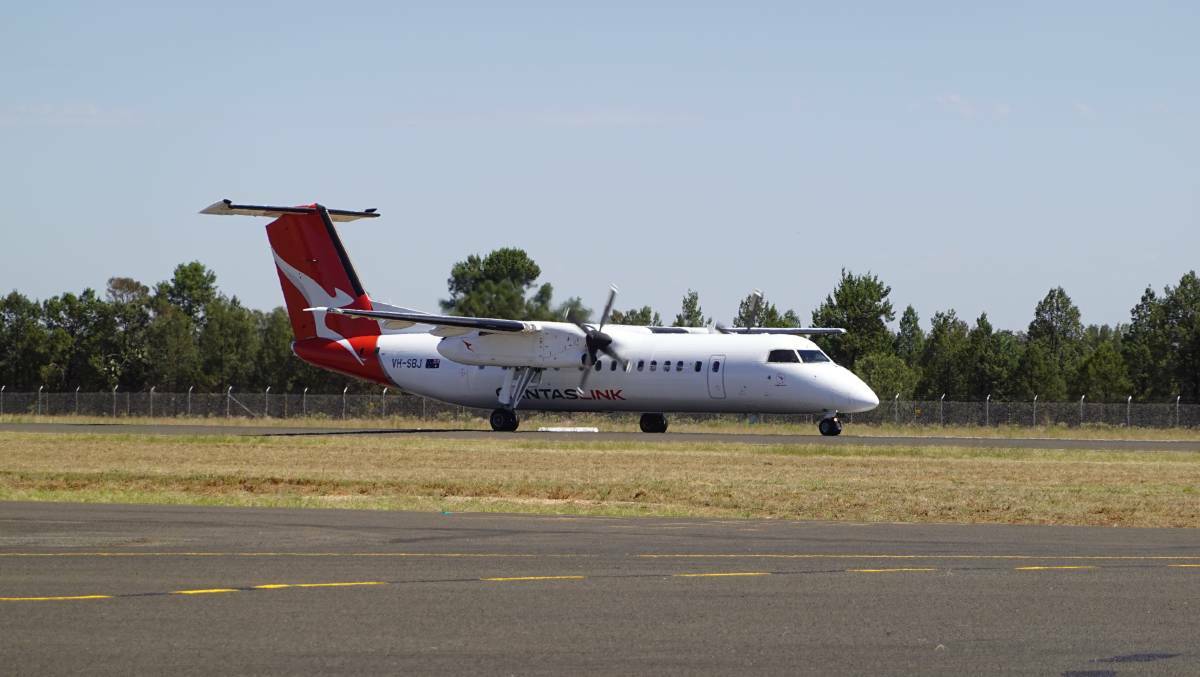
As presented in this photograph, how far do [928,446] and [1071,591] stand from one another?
27600 millimetres

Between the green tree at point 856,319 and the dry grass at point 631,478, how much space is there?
4697 centimetres

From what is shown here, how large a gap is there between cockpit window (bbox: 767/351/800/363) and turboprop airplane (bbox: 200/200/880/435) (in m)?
0.03

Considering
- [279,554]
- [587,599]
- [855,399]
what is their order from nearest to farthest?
[587,599]
[279,554]
[855,399]

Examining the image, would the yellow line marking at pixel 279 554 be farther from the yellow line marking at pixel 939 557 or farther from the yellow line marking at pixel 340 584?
the yellow line marking at pixel 340 584

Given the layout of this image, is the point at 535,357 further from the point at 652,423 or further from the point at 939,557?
the point at 939,557

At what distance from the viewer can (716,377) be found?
4562 cm

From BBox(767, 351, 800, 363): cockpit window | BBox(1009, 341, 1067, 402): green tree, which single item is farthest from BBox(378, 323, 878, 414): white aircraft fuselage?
BBox(1009, 341, 1067, 402): green tree

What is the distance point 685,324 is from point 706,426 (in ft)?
138

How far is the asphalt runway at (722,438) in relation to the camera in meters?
40.2

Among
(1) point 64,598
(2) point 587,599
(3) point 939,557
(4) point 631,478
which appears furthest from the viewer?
(4) point 631,478

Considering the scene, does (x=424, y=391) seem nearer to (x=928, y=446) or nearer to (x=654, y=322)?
(x=928, y=446)

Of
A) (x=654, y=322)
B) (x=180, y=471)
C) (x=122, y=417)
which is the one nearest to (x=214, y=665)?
(x=180, y=471)

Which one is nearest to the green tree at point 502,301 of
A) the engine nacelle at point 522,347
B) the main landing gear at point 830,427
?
the engine nacelle at point 522,347

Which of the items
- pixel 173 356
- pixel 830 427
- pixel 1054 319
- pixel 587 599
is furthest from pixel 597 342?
pixel 1054 319
